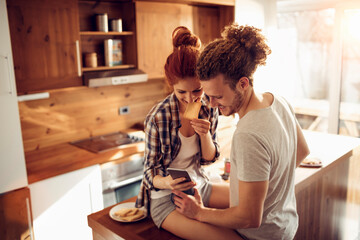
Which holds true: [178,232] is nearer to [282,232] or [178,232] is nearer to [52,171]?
[282,232]

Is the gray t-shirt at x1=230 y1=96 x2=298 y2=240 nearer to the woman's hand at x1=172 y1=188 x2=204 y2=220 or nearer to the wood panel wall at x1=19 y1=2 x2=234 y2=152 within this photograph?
the woman's hand at x1=172 y1=188 x2=204 y2=220

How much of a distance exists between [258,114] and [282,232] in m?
0.53

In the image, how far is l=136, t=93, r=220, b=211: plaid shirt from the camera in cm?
162

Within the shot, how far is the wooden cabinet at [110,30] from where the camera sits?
312cm

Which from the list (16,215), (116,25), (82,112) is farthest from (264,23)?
(16,215)

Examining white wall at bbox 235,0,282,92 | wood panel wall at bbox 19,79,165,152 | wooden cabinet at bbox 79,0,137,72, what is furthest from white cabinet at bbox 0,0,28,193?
white wall at bbox 235,0,282,92

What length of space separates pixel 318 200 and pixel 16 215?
2066 millimetres

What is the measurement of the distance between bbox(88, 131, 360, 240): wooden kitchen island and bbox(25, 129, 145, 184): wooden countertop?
0.91 meters

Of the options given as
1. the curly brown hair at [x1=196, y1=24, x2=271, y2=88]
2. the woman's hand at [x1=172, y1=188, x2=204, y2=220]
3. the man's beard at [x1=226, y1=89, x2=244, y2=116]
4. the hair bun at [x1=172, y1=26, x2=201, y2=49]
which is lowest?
the woman's hand at [x1=172, y1=188, x2=204, y2=220]

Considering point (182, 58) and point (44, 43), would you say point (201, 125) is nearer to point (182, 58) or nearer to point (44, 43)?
point (182, 58)

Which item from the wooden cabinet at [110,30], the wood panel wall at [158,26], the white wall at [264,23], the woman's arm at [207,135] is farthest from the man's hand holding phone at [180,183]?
the white wall at [264,23]

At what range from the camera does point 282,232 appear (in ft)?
4.70

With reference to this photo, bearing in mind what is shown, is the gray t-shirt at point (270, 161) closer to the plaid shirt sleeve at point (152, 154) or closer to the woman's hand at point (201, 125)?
the woman's hand at point (201, 125)

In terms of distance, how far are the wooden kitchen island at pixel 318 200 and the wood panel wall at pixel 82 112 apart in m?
1.48
